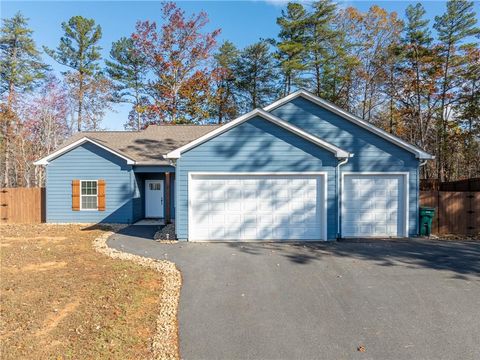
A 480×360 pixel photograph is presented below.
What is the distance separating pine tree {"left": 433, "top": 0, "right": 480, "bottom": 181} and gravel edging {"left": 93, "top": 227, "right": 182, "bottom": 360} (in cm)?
2295

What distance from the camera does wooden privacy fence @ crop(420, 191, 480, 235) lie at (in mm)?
11336

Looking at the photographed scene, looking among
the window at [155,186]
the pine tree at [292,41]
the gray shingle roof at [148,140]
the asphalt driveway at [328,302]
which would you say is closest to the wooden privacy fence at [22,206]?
the gray shingle roof at [148,140]

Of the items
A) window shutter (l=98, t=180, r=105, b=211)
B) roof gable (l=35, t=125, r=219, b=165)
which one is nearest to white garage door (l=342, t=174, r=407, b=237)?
roof gable (l=35, t=125, r=219, b=165)

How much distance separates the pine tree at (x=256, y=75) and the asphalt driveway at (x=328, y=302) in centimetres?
2347

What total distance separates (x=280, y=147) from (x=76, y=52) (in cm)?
2655

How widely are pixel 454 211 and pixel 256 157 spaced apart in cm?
804

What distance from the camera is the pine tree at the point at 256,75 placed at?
2904 centimetres

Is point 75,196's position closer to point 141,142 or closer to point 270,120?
point 141,142

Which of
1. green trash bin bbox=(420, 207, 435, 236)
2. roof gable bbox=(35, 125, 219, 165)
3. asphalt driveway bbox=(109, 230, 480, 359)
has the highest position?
roof gable bbox=(35, 125, 219, 165)

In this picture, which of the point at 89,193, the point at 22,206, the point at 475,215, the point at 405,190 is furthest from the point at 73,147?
the point at 475,215

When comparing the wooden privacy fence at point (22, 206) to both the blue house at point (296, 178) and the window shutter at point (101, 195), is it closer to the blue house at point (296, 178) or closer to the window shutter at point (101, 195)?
the window shutter at point (101, 195)

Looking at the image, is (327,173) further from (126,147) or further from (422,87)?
(422,87)

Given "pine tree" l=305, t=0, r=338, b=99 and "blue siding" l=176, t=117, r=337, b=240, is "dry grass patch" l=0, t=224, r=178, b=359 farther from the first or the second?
"pine tree" l=305, t=0, r=338, b=99

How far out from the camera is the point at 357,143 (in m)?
11.3
